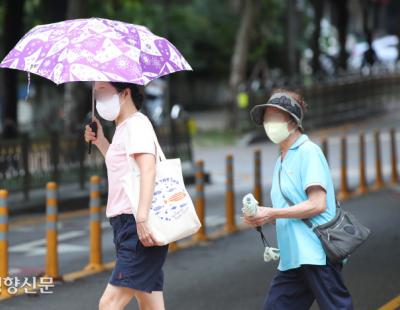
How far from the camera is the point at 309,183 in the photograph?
221 inches

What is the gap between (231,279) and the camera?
32.0 ft

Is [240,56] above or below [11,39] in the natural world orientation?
below

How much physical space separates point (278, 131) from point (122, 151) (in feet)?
2.84

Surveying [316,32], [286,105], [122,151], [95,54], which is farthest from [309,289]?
[316,32]

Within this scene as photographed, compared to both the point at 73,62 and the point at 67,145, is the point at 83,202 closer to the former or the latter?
the point at 67,145

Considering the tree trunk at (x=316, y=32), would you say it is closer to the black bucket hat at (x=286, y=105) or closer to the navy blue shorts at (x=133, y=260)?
the black bucket hat at (x=286, y=105)

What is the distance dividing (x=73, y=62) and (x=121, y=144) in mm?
570

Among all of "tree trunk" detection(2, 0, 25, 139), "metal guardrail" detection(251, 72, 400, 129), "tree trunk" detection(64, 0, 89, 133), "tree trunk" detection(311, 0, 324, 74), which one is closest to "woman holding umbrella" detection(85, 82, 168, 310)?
"tree trunk" detection(2, 0, 25, 139)

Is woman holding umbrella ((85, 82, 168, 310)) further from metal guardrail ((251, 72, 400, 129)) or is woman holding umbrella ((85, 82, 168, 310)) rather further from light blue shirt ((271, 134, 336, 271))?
metal guardrail ((251, 72, 400, 129))

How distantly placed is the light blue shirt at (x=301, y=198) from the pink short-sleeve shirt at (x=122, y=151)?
753mm

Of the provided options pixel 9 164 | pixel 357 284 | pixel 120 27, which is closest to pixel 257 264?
pixel 357 284

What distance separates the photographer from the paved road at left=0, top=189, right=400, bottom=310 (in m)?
8.55

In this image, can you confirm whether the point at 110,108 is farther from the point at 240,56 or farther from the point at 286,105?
the point at 240,56

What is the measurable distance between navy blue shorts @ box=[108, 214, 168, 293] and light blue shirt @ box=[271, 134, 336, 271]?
685mm
